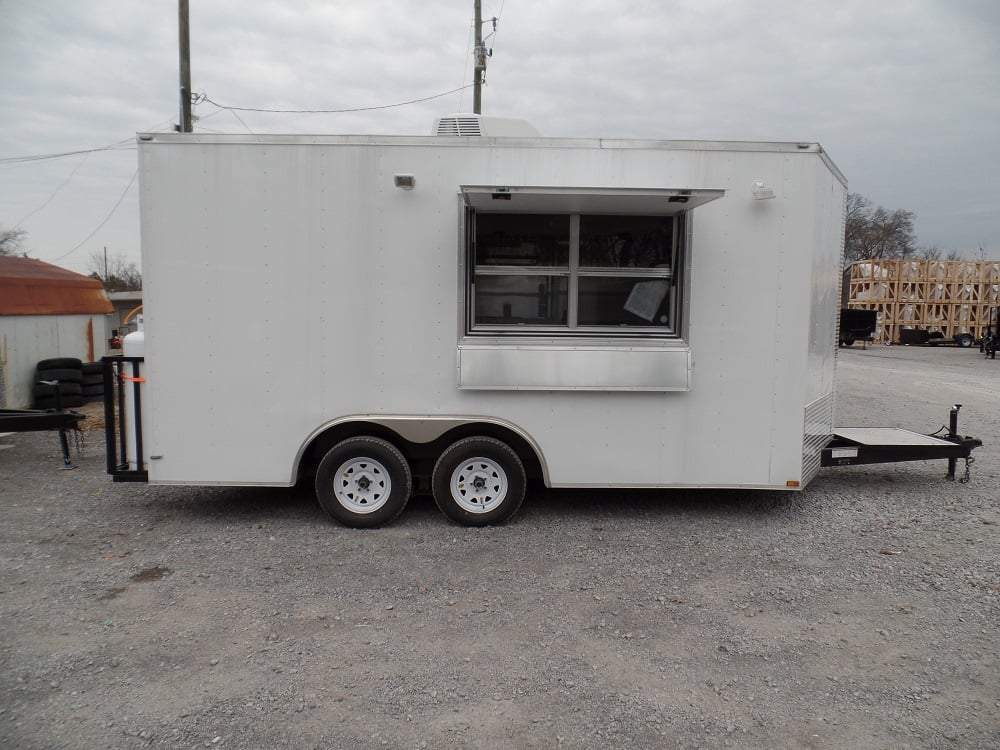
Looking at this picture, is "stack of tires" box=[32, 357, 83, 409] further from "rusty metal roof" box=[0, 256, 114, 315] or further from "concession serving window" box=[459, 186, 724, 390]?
"concession serving window" box=[459, 186, 724, 390]

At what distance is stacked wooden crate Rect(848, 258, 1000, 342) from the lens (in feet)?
90.1

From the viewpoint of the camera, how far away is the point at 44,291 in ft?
38.2

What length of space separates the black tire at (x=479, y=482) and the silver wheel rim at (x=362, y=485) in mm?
402

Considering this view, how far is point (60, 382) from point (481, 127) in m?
8.98

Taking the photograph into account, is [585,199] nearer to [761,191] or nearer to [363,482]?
[761,191]

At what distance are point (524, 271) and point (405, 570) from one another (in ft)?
7.82

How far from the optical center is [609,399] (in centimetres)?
530

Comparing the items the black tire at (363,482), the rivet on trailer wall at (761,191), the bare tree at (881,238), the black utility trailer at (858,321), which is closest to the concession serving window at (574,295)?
the rivet on trailer wall at (761,191)

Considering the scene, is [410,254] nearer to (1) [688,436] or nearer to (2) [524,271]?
(2) [524,271]

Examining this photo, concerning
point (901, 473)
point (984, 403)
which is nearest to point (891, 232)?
point (984, 403)

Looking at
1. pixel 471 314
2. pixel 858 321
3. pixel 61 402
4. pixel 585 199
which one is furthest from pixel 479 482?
pixel 61 402

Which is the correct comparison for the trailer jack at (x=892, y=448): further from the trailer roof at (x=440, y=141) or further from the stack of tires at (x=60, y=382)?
the stack of tires at (x=60, y=382)

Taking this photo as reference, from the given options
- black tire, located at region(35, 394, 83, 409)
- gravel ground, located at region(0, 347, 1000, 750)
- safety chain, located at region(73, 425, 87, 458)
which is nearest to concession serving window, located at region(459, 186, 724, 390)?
gravel ground, located at region(0, 347, 1000, 750)

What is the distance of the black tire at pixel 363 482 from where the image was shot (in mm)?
5277
